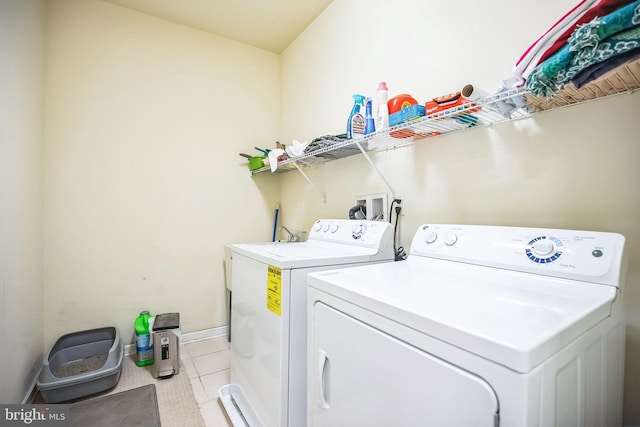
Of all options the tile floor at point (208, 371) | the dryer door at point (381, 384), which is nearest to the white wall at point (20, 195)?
the tile floor at point (208, 371)

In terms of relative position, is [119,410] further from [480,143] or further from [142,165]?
[480,143]

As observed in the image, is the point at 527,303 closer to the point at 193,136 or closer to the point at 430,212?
the point at 430,212

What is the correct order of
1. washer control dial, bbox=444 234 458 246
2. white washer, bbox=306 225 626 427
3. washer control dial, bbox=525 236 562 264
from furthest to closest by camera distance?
washer control dial, bbox=444 234 458 246, washer control dial, bbox=525 236 562 264, white washer, bbox=306 225 626 427

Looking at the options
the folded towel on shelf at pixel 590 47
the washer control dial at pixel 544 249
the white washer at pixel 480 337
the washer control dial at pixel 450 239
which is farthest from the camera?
the washer control dial at pixel 450 239

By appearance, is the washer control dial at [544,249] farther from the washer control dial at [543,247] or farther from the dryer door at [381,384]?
the dryer door at [381,384]

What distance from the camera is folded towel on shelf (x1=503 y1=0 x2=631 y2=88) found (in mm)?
706

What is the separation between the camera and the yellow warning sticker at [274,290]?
1155 millimetres

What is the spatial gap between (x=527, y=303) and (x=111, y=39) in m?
3.13

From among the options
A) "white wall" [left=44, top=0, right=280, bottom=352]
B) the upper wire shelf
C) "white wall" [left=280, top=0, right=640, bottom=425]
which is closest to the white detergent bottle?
the upper wire shelf

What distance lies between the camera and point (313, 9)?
2338 millimetres

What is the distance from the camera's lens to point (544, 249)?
2.96ft

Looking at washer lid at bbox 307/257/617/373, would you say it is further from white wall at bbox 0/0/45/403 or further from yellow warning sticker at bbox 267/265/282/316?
white wall at bbox 0/0/45/403

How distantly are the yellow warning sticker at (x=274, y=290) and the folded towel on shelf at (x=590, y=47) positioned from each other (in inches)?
43.0

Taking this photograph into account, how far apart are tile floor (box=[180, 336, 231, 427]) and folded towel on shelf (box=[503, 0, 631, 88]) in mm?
2079
